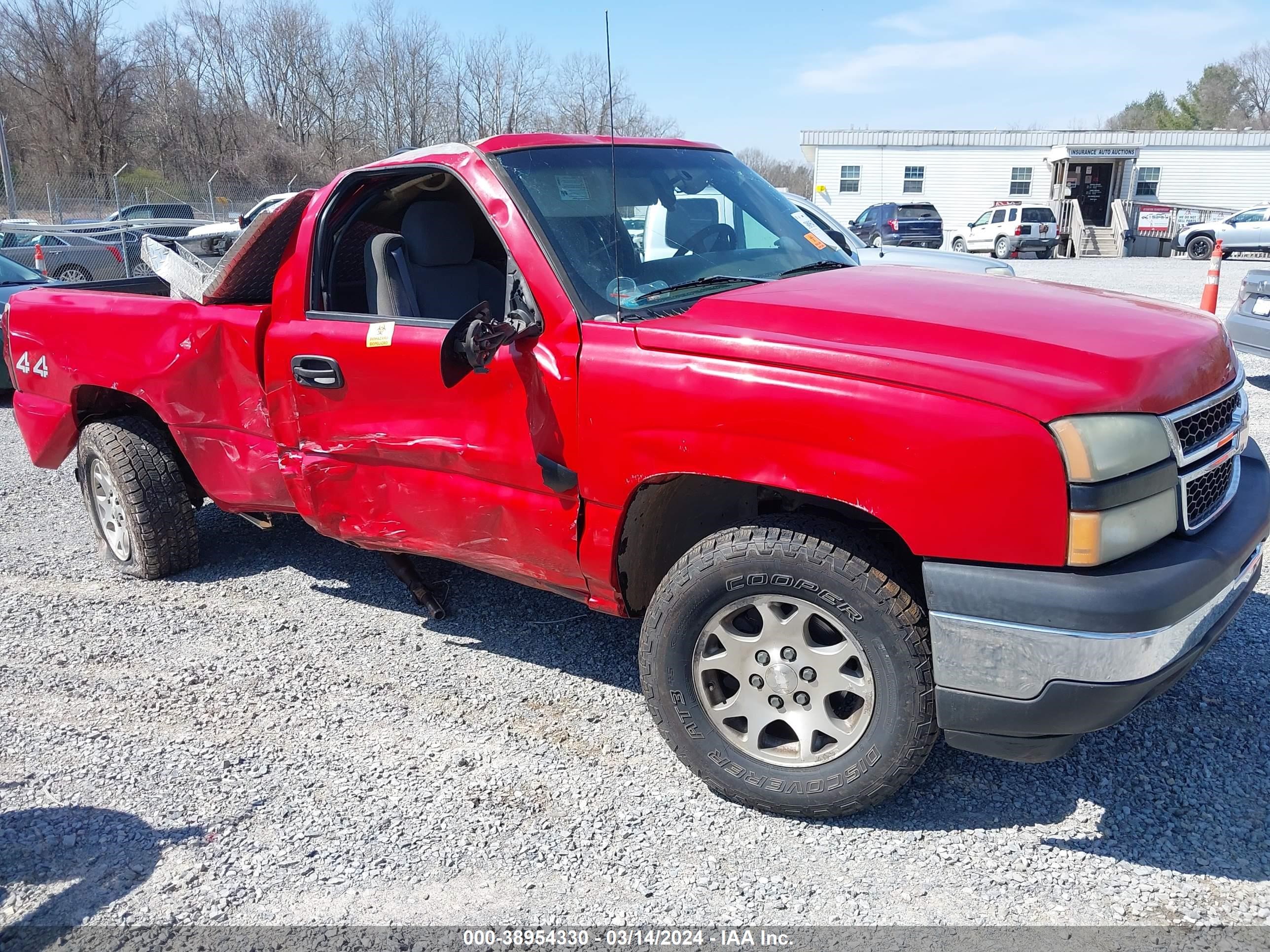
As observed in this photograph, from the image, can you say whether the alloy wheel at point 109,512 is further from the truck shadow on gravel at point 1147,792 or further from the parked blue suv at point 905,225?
the parked blue suv at point 905,225

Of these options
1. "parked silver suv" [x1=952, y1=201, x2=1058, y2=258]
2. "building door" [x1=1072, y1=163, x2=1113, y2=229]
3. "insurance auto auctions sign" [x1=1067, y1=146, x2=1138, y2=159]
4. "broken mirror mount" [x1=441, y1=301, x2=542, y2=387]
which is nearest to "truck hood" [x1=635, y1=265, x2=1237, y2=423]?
"broken mirror mount" [x1=441, y1=301, x2=542, y2=387]

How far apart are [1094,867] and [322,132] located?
4940 centimetres

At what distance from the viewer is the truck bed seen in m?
3.96

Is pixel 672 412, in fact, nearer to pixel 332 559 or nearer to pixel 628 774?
pixel 628 774

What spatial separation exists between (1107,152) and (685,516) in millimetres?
37374

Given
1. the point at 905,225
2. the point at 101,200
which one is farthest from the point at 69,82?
the point at 905,225

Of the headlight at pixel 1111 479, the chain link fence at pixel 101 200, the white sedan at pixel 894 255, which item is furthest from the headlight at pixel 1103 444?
the chain link fence at pixel 101 200

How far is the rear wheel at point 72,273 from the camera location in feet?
53.0

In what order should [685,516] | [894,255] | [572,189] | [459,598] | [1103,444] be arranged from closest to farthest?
1. [1103,444]
2. [685,516]
3. [572,189]
4. [459,598]
5. [894,255]

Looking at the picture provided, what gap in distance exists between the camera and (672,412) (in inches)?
106

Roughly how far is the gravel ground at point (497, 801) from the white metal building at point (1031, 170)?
33.5 meters

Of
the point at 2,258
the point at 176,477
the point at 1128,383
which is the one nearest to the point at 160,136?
the point at 2,258

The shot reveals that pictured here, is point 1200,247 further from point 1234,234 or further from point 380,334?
point 380,334

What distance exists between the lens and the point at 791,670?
271 cm
